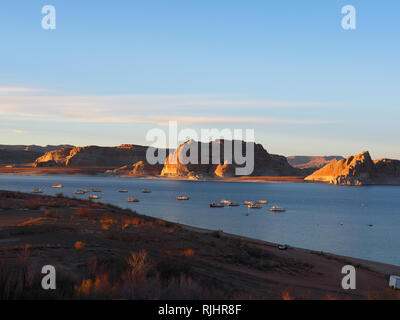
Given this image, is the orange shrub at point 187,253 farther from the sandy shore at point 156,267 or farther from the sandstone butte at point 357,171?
the sandstone butte at point 357,171

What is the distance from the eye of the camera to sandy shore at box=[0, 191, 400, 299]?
27.7 ft

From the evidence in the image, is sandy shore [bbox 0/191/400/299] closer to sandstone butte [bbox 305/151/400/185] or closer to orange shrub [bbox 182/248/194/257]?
orange shrub [bbox 182/248/194/257]

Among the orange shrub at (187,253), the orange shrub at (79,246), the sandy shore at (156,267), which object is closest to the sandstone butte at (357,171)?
the sandy shore at (156,267)

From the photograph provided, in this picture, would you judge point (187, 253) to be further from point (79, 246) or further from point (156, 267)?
point (156, 267)

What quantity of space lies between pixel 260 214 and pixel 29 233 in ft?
164

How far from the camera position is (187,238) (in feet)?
69.7

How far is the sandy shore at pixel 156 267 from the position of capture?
27.7ft

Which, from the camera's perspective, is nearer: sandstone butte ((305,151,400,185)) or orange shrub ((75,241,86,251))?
orange shrub ((75,241,86,251))

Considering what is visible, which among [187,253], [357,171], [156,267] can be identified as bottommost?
[357,171]

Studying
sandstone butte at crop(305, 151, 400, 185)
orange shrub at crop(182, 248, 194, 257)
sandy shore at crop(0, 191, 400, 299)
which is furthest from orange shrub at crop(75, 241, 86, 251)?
sandstone butte at crop(305, 151, 400, 185)

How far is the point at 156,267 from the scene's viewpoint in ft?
37.5

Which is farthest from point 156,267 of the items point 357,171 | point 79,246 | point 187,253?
point 357,171

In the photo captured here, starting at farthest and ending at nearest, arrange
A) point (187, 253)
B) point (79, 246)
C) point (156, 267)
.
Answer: point (187, 253)
point (79, 246)
point (156, 267)
